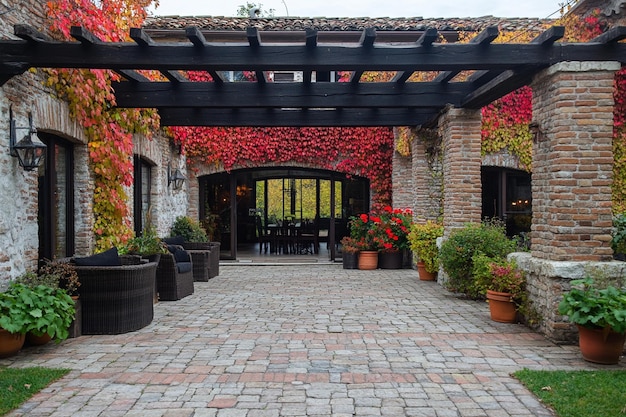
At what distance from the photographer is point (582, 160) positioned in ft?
17.0

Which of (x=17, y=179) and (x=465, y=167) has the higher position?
(x=465, y=167)

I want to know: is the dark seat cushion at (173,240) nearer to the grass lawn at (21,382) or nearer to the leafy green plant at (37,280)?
the leafy green plant at (37,280)

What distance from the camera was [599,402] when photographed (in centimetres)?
347

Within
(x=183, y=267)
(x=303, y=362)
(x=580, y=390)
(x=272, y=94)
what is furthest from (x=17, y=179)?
(x=580, y=390)

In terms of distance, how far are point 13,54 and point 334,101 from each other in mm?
4107

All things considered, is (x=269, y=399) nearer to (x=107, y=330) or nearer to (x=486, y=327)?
(x=107, y=330)

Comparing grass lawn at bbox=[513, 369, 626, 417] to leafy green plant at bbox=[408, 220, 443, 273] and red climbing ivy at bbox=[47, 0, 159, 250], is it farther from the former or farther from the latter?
red climbing ivy at bbox=[47, 0, 159, 250]

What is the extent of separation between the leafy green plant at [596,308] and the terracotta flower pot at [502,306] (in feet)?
3.93

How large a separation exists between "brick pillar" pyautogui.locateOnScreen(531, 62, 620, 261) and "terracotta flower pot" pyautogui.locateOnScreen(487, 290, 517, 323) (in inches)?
32.1

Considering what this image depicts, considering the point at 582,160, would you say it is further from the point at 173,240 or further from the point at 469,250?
the point at 173,240

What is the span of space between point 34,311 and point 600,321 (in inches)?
183

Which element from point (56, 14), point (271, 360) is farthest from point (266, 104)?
point (271, 360)

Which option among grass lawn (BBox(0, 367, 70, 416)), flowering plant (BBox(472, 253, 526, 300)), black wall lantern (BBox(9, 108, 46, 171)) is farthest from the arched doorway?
grass lawn (BBox(0, 367, 70, 416))

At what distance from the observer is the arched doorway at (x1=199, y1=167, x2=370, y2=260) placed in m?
12.9
